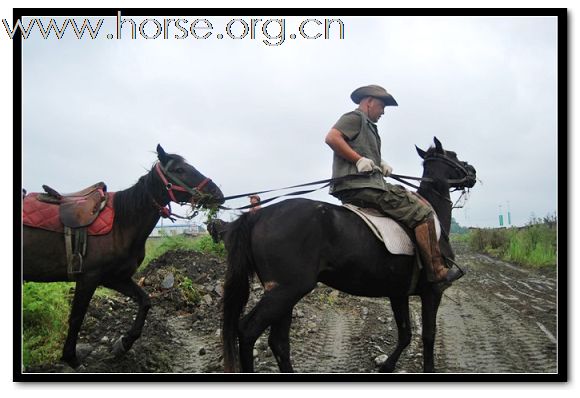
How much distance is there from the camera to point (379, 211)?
185 inches

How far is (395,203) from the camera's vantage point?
4.68m

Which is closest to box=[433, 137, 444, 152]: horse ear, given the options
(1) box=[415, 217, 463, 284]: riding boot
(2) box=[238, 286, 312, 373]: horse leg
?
(1) box=[415, 217, 463, 284]: riding boot

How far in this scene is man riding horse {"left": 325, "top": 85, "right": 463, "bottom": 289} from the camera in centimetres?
461

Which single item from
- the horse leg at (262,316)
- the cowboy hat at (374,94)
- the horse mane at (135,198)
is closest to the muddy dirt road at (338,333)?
the horse leg at (262,316)

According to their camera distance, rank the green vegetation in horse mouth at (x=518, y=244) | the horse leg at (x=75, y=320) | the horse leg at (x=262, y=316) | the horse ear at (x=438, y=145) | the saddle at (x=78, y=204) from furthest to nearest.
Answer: the green vegetation in horse mouth at (x=518, y=244), the horse ear at (x=438, y=145), the saddle at (x=78, y=204), the horse leg at (x=75, y=320), the horse leg at (x=262, y=316)

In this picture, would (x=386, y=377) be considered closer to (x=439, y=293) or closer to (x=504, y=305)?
(x=439, y=293)

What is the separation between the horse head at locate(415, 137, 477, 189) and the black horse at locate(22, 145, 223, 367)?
2.39 meters

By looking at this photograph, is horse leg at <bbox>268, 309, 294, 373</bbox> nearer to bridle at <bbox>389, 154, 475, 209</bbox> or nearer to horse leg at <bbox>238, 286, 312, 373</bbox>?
horse leg at <bbox>238, 286, 312, 373</bbox>

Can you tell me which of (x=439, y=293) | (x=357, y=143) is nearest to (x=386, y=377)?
(x=439, y=293)

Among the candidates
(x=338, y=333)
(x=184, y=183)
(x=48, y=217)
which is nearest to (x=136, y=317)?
(x=48, y=217)

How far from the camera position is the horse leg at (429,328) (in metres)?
4.68

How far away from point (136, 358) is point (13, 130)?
256 centimetres

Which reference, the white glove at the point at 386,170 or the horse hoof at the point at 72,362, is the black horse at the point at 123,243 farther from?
the white glove at the point at 386,170

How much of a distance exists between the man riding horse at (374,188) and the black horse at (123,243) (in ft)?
4.30
